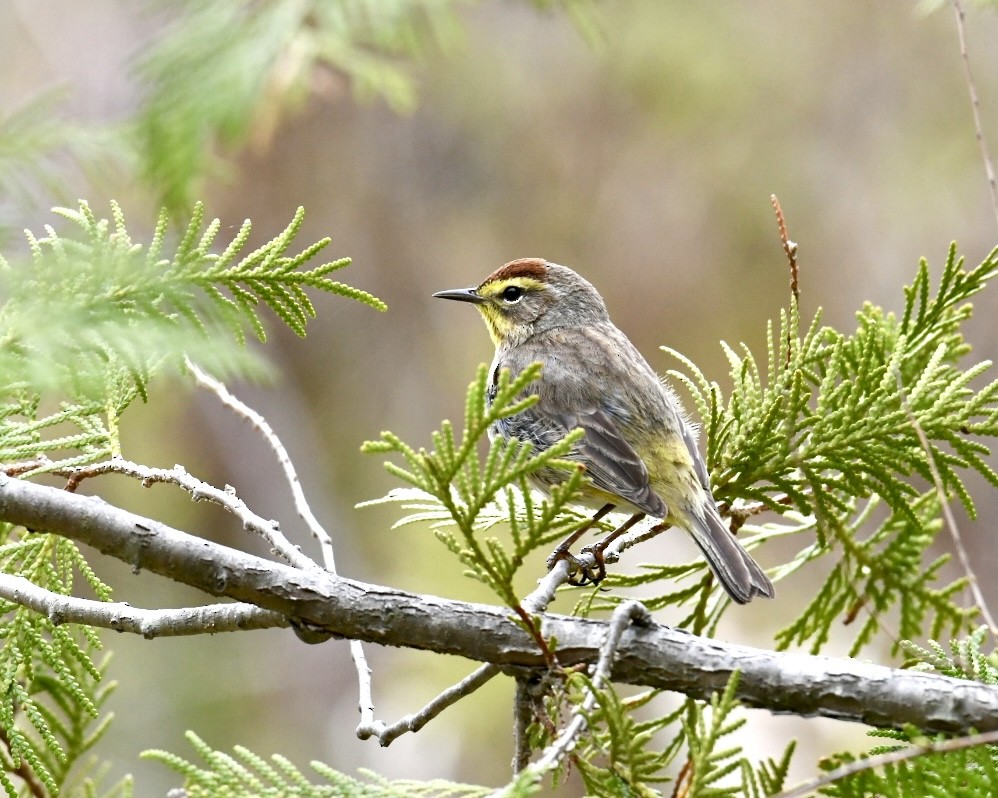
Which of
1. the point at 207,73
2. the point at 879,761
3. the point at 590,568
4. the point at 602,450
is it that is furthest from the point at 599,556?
the point at 207,73

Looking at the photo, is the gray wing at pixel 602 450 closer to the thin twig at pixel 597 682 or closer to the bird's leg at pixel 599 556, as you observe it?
the bird's leg at pixel 599 556

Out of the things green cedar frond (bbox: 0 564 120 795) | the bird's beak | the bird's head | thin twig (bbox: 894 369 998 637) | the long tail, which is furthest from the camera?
the bird's head

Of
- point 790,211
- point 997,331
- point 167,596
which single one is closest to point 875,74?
point 790,211

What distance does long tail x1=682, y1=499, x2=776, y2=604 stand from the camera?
3062mm

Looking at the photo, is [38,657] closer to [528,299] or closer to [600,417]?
[600,417]

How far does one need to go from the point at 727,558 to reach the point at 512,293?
2517 millimetres

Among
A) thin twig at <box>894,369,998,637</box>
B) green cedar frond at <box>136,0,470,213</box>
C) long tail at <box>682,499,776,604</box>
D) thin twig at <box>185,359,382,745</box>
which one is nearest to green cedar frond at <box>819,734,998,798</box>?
thin twig at <box>894,369,998,637</box>

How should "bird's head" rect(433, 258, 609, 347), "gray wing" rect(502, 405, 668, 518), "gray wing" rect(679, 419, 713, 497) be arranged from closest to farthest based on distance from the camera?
"gray wing" rect(679, 419, 713, 497) → "gray wing" rect(502, 405, 668, 518) → "bird's head" rect(433, 258, 609, 347)

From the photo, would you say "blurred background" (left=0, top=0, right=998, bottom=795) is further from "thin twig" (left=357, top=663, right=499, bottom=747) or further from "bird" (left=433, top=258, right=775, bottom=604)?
"thin twig" (left=357, top=663, right=499, bottom=747)

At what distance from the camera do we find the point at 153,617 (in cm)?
231

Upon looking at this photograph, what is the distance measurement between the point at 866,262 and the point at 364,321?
19.1 feet

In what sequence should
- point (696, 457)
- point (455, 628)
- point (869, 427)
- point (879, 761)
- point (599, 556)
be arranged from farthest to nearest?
point (696, 457), point (599, 556), point (869, 427), point (455, 628), point (879, 761)

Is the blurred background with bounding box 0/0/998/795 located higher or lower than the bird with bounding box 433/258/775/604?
higher

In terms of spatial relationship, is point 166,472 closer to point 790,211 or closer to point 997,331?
point 997,331
